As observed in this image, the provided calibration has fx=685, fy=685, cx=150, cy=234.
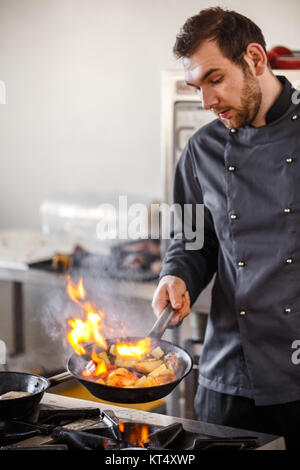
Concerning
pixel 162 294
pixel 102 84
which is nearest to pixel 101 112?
pixel 102 84

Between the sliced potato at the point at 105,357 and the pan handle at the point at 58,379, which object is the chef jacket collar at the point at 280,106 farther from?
the pan handle at the point at 58,379

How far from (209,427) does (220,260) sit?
2.36ft

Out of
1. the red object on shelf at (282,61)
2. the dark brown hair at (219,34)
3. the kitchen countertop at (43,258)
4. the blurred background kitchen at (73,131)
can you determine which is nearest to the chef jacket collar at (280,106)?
the dark brown hair at (219,34)

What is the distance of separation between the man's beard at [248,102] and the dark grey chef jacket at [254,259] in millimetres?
54

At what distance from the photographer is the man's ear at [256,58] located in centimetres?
202

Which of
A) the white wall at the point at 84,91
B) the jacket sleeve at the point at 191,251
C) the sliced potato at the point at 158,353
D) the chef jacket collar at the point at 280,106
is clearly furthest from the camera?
Result: the white wall at the point at 84,91

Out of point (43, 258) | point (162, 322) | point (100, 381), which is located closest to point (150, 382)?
point (100, 381)

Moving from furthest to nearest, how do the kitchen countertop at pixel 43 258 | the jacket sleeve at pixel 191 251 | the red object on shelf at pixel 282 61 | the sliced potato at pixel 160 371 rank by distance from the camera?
1. the kitchen countertop at pixel 43 258
2. the red object on shelf at pixel 282 61
3. the jacket sleeve at pixel 191 251
4. the sliced potato at pixel 160 371

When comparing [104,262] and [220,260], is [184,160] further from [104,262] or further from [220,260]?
[104,262]

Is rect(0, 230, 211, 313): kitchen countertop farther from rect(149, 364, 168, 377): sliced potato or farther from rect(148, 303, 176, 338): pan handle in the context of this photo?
rect(149, 364, 168, 377): sliced potato

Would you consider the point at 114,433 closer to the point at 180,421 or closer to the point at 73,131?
the point at 180,421

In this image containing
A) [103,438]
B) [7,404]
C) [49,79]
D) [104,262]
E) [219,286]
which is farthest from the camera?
[49,79]

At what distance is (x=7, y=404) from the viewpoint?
1.67m

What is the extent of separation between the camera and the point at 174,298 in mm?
2096
